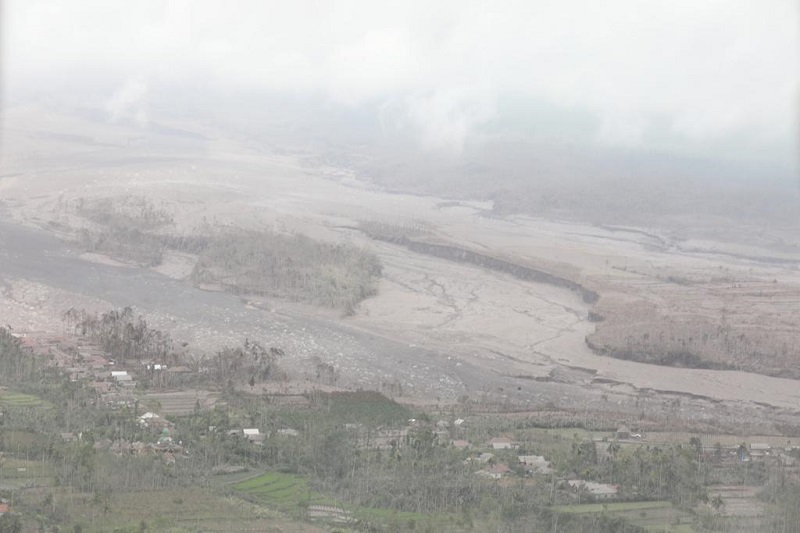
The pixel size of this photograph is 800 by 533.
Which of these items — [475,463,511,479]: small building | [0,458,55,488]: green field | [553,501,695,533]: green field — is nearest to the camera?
[0,458,55,488]: green field

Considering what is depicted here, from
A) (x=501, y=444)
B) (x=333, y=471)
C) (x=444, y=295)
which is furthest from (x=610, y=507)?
(x=444, y=295)

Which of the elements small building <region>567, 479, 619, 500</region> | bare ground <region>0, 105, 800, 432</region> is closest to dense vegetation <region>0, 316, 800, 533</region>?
small building <region>567, 479, 619, 500</region>

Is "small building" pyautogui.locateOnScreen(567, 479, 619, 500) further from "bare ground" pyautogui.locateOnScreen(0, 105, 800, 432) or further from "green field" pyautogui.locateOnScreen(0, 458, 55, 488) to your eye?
"green field" pyautogui.locateOnScreen(0, 458, 55, 488)

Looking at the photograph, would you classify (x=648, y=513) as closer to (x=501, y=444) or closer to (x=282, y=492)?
(x=501, y=444)

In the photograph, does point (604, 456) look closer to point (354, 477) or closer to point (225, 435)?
point (354, 477)

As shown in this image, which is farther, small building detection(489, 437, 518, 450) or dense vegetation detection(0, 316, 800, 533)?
small building detection(489, 437, 518, 450)

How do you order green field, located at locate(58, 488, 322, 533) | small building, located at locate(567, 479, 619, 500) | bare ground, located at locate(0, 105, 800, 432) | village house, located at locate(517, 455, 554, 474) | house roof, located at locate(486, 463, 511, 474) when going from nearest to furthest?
green field, located at locate(58, 488, 322, 533) < small building, located at locate(567, 479, 619, 500) < house roof, located at locate(486, 463, 511, 474) < village house, located at locate(517, 455, 554, 474) < bare ground, located at locate(0, 105, 800, 432)

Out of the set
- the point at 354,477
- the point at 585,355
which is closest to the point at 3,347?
the point at 354,477

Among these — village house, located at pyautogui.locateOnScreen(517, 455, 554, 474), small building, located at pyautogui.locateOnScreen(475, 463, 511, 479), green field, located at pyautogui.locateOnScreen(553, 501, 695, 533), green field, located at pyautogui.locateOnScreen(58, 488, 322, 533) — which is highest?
village house, located at pyautogui.locateOnScreen(517, 455, 554, 474)
